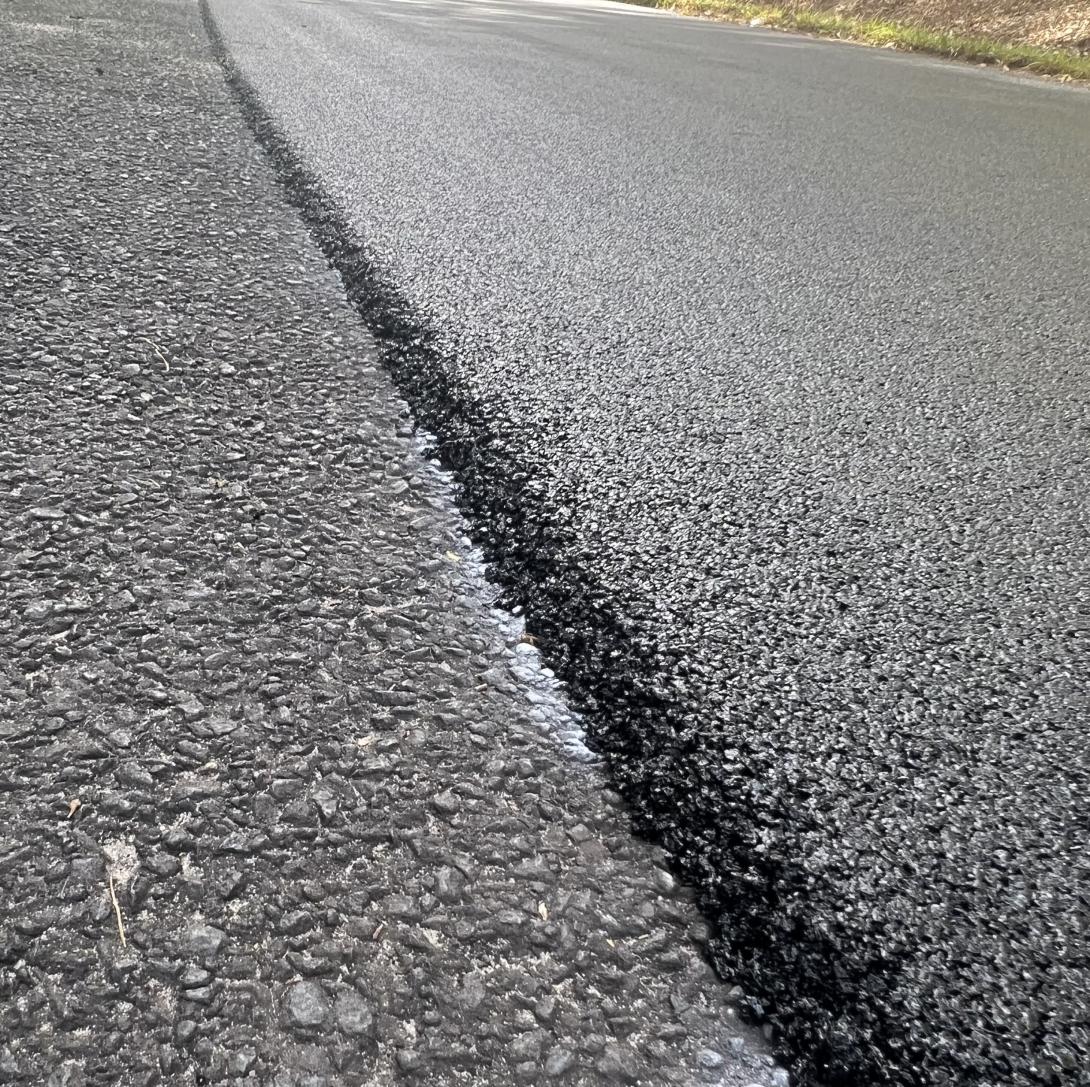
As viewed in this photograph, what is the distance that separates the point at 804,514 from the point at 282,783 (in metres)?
0.81

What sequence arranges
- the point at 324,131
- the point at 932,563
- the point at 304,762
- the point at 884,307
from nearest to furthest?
the point at 304,762
the point at 932,563
the point at 884,307
the point at 324,131

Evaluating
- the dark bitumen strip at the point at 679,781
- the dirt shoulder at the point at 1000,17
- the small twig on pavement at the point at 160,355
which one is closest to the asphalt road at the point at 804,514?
the dark bitumen strip at the point at 679,781

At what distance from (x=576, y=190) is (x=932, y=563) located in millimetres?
2100

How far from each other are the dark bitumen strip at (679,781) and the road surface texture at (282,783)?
0.03 m

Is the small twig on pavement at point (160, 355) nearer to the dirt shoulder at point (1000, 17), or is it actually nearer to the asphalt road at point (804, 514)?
the asphalt road at point (804, 514)

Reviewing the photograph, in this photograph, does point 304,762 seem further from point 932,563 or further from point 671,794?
point 932,563

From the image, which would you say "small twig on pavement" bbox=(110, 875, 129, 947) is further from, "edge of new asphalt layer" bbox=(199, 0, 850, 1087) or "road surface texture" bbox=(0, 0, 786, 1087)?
"edge of new asphalt layer" bbox=(199, 0, 850, 1087)

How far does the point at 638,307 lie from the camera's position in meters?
1.99

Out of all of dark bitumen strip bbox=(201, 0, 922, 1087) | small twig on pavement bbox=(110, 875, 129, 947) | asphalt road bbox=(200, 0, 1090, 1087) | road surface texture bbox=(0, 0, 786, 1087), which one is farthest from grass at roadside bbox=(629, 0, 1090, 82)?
small twig on pavement bbox=(110, 875, 129, 947)

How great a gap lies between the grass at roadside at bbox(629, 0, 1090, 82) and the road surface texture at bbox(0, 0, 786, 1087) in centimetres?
832

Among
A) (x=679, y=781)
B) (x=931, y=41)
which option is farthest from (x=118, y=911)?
(x=931, y=41)

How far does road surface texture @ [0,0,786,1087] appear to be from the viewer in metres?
0.65

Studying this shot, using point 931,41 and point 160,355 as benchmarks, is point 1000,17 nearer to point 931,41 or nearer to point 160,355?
point 931,41

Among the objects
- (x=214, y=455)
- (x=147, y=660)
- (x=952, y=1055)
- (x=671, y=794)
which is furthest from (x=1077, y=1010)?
(x=214, y=455)
